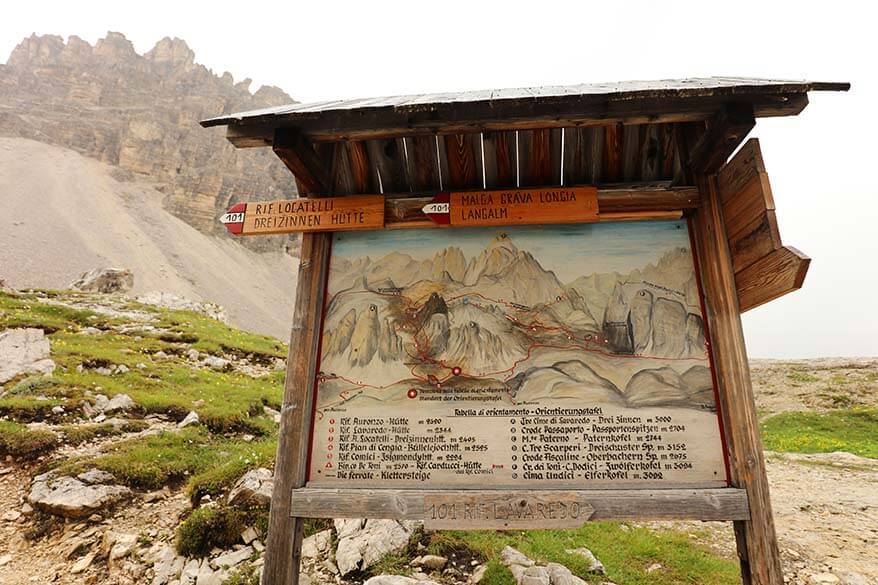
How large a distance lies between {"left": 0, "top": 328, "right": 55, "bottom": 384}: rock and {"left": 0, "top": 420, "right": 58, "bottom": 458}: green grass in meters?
4.95

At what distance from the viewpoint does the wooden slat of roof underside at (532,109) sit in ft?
12.6

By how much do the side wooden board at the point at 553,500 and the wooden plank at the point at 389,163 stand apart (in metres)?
3.37

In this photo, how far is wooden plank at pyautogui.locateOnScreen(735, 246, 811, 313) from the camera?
12.0ft

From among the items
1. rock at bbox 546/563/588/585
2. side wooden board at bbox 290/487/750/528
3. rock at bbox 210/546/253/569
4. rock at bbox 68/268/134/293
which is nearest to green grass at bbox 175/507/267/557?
rock at bbox 210/546/253/569

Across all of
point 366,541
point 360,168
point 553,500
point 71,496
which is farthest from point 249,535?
point 360,168

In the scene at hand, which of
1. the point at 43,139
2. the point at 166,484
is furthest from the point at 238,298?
the point at 166,484

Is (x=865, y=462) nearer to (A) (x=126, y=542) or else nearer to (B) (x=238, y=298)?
(A) (x=126, y=542)

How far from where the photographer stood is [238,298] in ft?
260

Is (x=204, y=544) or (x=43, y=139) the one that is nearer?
(x=204, y=544)

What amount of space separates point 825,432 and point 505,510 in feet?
82.5

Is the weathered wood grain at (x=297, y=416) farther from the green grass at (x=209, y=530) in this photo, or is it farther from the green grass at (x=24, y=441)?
the green grass at (x=24, y=441)

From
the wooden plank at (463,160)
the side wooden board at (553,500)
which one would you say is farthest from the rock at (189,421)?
the wooden plank at (463,160)

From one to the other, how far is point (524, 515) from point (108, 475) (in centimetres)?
794

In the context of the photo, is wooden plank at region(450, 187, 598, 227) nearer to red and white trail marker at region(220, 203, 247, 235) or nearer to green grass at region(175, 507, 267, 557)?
red and white trail marker at region(220, 203, 247, 235)
